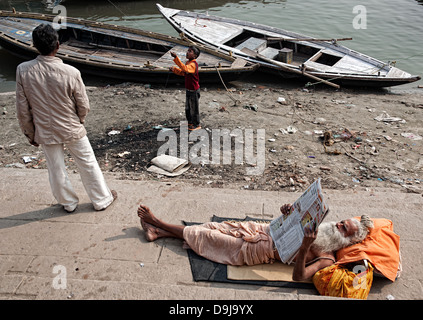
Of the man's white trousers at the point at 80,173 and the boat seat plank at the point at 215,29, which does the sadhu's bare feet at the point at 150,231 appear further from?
the boat seat plank at the point at 215,29

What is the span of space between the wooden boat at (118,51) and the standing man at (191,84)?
6.88 ft

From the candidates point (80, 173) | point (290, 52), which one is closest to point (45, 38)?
point (80, 173)

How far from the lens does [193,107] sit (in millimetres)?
6117

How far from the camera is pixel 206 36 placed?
32.2 feet

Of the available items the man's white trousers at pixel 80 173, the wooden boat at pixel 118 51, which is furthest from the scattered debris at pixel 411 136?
the man's white trousers at pixel 80 173

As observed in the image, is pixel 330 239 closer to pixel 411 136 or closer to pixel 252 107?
pixel 411 136

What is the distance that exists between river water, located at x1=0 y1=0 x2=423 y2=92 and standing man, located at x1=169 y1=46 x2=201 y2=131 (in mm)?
6788

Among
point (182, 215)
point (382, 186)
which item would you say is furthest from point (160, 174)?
point (382, 186)

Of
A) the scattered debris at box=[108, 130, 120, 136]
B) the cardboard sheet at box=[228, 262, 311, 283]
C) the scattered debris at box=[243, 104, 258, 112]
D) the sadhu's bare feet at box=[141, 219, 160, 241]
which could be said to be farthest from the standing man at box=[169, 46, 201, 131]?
the cardboard sheet at box=[228, 262, 311, 283]

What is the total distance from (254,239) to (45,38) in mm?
2487

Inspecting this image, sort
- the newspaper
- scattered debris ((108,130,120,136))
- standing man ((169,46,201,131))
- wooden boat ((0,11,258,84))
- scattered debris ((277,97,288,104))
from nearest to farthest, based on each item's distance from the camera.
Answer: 1. the newspaper
2. standing man ((169,46,201,131))
3. scattered debris ((108,130,120,136))
4. scattered debris ((277,97,288,104))
5. wooden boat ((0,11,258,84))

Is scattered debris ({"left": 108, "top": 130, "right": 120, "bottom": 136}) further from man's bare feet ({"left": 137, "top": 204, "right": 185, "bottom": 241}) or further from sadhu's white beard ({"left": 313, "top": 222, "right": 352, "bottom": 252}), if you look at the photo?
sadhu's white beard ({"left": 313, "top": 222, "right": 352, "bottom": 252})

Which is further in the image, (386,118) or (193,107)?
(386,118)

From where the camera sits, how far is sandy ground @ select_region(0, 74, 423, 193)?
5.05 meters
